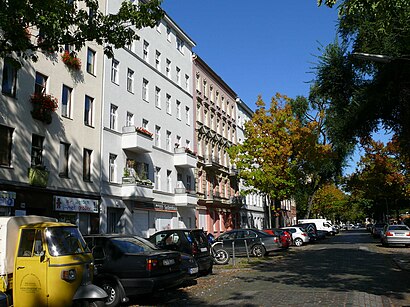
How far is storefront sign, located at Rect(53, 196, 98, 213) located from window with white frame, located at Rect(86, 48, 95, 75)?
7.68 m

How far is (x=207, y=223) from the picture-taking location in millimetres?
42375

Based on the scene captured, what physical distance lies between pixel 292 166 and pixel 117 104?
17.4 meters

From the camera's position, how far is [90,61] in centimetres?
2611

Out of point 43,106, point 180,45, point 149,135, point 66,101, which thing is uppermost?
point 180,45

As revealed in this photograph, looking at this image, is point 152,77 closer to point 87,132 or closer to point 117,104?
point 117,104

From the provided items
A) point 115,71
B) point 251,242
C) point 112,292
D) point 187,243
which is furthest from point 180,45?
point 112,292

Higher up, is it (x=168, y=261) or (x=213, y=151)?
(x=213, y=151)

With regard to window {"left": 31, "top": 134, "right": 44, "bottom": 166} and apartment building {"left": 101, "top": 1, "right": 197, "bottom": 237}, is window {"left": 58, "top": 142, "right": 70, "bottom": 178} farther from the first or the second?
apartment building {"left": 101, "top": 1, "right": 197, "bottom": 237}

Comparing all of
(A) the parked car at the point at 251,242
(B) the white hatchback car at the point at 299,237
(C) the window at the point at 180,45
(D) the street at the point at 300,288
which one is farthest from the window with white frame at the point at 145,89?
(D) the street at the point at 300,288

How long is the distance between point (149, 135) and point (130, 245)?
Result: 1973 cm

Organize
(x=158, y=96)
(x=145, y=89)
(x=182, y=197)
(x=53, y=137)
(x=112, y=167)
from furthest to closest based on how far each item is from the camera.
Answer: (x=182, y=197) → (x=158, y=96) → (x=145, y=89) → (x=112, y=167) → (x=53, y=137)

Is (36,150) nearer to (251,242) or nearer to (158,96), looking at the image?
(251,242)

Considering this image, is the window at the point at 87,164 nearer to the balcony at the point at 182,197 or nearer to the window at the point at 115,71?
the window at the point at 115,71

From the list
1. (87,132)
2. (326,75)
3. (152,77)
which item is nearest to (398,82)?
(326,75)
